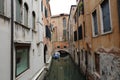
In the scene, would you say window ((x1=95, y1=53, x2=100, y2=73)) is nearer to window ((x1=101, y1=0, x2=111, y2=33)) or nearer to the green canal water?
window ((x1=101, y1=0, x2=111, y2=33))

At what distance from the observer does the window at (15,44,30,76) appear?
7.55m

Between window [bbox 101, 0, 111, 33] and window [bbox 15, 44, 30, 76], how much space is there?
398 centimetres

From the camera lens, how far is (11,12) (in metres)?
6.36

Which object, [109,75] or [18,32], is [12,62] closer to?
[18,32]

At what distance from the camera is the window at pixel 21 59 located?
7553mm

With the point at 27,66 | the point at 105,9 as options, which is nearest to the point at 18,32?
the point at 27,66

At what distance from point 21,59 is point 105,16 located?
449 cm

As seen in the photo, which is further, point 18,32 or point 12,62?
point 18,32

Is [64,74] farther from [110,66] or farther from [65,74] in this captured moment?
[110,66]

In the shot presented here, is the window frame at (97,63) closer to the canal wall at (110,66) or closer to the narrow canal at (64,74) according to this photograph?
the canal wall at (110,66)

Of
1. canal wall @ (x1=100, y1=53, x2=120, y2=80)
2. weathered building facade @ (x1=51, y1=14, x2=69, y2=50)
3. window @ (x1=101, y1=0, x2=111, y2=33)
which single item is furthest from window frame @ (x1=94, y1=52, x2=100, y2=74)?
weathered building facade @ (x1=51, y1=14, x2=69, y2=50)

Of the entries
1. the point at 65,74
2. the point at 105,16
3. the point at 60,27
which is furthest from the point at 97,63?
the point at 60,27

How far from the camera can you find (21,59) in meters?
8.32

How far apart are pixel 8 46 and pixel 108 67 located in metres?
4.10
